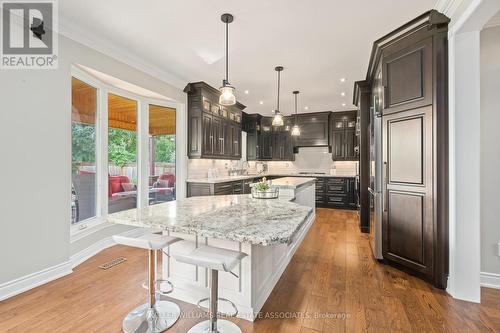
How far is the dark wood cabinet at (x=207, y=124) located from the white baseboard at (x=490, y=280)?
438cm

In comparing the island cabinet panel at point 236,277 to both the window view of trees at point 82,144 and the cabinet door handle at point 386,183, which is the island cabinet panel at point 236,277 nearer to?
the cabinet door handle at point 386,183

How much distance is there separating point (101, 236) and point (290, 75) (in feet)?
13.3

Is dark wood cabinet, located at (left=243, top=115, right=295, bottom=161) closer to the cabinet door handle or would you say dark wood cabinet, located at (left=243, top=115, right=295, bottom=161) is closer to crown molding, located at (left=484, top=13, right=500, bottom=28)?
the cabinet door handle

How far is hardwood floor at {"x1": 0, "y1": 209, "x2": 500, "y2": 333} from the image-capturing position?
1.91 meters

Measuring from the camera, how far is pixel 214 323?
1.66m

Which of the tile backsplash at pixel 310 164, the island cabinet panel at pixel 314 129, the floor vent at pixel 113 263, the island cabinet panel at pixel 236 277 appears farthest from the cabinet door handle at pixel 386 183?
the island cabinet panel at pixel 314 129

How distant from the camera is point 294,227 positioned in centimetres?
160

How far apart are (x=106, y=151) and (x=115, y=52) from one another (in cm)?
147

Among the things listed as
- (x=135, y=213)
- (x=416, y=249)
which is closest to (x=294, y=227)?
(x=135, y=213)

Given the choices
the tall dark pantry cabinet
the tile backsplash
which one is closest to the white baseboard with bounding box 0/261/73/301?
the tall dark pantry cabinet

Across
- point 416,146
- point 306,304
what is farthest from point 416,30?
point 306,304

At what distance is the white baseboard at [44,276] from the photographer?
2.29 meters

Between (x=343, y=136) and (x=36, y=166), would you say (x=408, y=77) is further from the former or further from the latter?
(x=343, y=136)

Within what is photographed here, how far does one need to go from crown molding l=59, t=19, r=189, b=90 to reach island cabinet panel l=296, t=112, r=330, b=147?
13.6ft
